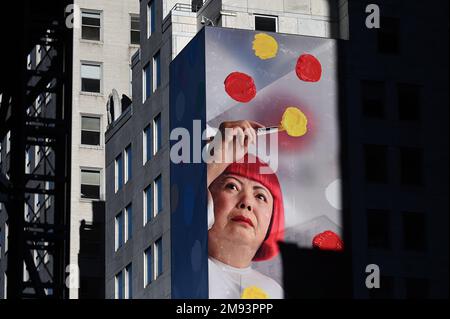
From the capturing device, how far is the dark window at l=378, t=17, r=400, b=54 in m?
77.3

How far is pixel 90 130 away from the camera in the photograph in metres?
99.1

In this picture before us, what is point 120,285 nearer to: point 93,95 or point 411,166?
point 411,166

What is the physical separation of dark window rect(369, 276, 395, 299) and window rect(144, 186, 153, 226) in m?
12.7

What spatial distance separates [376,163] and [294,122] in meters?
4.76

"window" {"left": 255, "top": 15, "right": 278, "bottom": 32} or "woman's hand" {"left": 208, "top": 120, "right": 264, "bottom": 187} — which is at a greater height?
"window" {"left": 255, "top": 15, "right": 278, "bottom": 32}

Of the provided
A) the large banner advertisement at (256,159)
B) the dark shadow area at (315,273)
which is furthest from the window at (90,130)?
the dark shadow area at (315,273)

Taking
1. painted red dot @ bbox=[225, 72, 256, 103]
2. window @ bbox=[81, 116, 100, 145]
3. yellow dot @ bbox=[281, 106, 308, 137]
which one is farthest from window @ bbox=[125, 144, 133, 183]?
window @ bbox=[81, 116, 100, 145]

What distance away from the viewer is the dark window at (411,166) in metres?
75.8

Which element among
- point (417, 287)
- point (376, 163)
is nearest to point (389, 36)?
point (376, 163)

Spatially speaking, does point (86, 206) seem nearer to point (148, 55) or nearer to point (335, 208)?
point (148, 55)

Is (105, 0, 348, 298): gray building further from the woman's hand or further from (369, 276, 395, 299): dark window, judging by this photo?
(369, 276, 395, 299): dark window

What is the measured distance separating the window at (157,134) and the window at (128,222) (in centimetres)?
491
